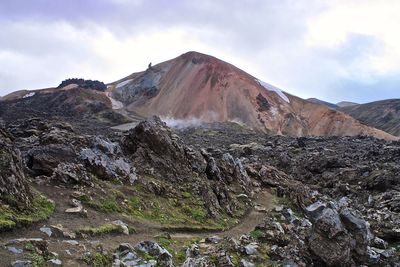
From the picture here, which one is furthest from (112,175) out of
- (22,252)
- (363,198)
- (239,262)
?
(363,198)

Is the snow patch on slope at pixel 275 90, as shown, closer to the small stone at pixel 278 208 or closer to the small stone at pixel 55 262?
the small stone at pixel 278 208

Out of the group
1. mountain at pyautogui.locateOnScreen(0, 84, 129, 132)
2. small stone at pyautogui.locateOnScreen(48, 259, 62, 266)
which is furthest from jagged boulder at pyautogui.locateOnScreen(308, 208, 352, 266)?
mountain at pyautogui.locateOnScreen(0, 84, 129, 132)

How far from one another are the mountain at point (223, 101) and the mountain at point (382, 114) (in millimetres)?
33873

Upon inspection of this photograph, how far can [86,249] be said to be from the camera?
1484 cm

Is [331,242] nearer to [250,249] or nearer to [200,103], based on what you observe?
[250,249]

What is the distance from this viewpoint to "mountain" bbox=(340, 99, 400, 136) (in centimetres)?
14912

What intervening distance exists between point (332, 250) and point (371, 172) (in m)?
24.2

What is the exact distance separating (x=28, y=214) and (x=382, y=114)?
16683 cm

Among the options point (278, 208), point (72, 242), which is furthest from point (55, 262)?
point (278, 208)

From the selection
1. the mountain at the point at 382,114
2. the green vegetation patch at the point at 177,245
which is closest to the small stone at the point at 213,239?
the green vegetation patch at the point at 177,245

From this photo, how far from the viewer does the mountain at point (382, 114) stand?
489 feet

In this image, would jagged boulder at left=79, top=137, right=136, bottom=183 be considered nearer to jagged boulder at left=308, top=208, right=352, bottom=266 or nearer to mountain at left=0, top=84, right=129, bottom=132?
jagged boulder at left=308, top=208, right=352, bottom=266

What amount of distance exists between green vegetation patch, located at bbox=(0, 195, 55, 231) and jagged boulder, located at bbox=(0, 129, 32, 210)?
0.31 meters

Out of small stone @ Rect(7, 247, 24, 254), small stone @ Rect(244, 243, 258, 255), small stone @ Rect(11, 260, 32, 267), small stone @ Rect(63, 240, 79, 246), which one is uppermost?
small stone @ Rect(7, 247, 24, 254)
